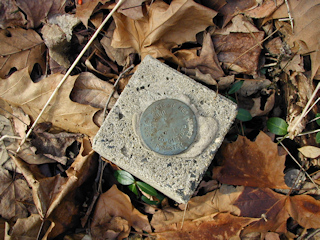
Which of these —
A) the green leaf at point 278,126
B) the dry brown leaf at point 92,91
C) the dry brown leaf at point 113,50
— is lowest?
the green leaf at point 278,126

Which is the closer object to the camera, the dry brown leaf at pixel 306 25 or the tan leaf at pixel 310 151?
the dry brown leaf at pixel 306 25

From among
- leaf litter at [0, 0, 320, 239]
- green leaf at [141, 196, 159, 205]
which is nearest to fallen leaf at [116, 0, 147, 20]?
leaf litter at [0, 0, 320, 239]

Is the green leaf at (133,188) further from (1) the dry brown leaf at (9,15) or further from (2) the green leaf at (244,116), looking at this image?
(1) the dry brown leaf at (9,15)

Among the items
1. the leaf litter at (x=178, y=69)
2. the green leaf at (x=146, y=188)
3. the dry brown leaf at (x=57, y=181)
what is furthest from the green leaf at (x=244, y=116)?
the dry brown leaf at (x=57, y=181)

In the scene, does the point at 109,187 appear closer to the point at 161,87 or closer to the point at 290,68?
the point at 161,87

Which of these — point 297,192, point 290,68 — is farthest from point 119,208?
point 290,68

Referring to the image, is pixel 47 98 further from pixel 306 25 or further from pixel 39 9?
pixel 306 25

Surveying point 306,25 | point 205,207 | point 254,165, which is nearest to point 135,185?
point 205,207
